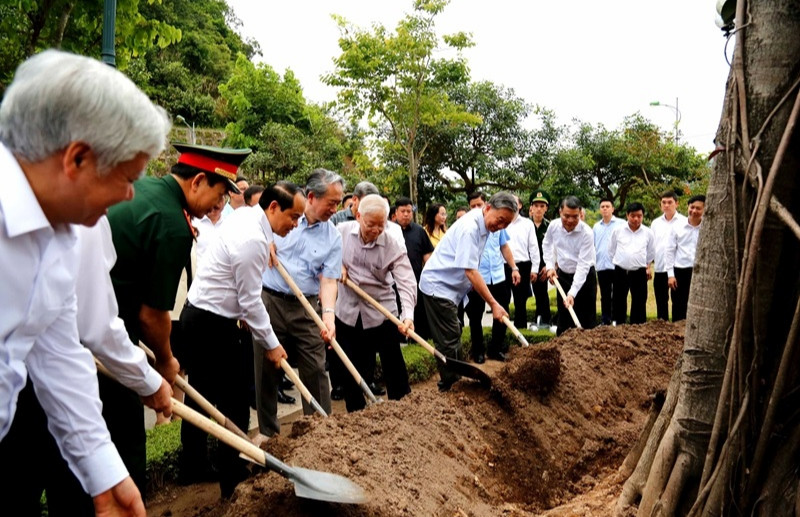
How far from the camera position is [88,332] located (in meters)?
2.16

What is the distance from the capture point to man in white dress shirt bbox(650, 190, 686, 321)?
9567 millimetres

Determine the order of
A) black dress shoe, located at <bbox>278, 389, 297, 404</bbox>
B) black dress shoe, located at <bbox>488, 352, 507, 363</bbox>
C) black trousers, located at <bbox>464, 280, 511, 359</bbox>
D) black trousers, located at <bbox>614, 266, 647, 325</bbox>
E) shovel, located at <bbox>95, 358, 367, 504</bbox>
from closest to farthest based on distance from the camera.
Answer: shovel, located at <bbox>95, 358, 367, 504</bbox> < black dress shoe, located at <bbox>278, 389, 297, 404</bbox> < black trousers, located at <bbox>464, 280, 511, 359</bbox> < black dress shoe, located at <bbox>488, 352, 507, 363</bbox> < black trousers, located at <bbox>614, 266, 647, 325</bbox>

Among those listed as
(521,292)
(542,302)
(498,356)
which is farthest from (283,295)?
(542,302)

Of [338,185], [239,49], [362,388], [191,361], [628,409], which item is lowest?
[628,409]

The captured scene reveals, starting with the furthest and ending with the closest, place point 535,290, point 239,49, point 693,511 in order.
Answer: point 239,49 → point 535,290 → point 693,511

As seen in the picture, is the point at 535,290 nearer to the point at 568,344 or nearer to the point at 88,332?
the point at 568,344

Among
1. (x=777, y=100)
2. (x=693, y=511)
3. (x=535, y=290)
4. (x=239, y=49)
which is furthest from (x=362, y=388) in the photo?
(x=239, y=49)

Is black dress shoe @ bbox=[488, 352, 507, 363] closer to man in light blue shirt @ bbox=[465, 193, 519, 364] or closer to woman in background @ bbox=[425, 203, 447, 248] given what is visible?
man in light blue shirt @ bbox=[465, 193, 519, 364]

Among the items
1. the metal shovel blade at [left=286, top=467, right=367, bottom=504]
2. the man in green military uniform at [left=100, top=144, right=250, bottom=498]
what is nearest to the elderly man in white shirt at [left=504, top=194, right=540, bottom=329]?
the metal shovel blade at [left=286, top=467, right=367, bottom=504]

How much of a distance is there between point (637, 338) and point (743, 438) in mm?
5214

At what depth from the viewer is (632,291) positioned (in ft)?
32.6

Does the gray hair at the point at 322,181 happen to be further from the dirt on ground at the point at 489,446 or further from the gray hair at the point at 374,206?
the dirt on ground at the point at 489,446

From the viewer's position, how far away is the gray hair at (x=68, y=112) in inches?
56.0

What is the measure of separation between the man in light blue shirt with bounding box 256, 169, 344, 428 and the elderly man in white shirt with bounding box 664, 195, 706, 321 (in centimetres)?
633
